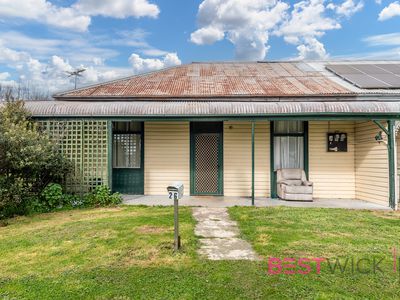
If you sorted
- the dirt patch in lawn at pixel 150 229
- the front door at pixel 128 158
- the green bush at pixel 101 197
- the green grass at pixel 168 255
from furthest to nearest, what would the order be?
the front door at pixel 128 158 < the green bush at pixel 101 197 < the dirt patch in lawn at pixel 150 229 < the green grass at pixel 168 255

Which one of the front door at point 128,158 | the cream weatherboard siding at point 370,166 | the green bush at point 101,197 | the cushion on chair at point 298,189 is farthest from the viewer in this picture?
the front door at point 128,158

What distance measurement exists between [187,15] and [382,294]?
805 inches

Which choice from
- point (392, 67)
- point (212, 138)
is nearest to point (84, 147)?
point (212, 138)

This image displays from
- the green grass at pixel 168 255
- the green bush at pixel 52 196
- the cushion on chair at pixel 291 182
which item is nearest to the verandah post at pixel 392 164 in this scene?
the green grass at pixel 168 255

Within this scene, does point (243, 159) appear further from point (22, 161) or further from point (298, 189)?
point (22, 161)

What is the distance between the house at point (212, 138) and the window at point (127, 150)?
3cm

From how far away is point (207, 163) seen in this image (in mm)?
9570

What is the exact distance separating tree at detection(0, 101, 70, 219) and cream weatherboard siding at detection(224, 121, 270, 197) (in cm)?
490

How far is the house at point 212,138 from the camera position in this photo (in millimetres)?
8375

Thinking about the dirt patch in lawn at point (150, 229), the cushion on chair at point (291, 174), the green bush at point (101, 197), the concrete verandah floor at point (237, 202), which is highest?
the cushion on chair at point (291, 174)

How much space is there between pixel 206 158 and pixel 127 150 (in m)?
2.65

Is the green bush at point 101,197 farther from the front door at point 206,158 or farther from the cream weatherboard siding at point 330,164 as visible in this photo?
the cream weatherboard siding at point 330,164

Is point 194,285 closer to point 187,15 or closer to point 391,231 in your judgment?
point 391,231

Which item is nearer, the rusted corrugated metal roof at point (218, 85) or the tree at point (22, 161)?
the tree at point (22, 161)
